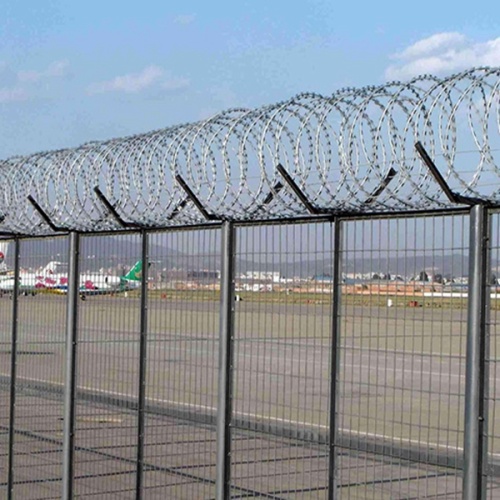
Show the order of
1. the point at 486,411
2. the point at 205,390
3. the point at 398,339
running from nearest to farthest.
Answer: the point at 486,411 → the point at 398,339 → the point at 205,390

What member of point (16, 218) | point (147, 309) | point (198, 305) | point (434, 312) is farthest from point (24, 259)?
point (434, 312)

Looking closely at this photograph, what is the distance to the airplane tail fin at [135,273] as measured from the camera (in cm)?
946

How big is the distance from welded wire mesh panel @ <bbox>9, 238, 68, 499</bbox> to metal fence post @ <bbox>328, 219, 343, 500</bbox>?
12.2 feet

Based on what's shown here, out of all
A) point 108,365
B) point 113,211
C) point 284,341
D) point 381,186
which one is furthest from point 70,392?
point 381,186

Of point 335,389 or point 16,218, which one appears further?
point 16,218

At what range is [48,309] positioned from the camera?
10828 millimetres

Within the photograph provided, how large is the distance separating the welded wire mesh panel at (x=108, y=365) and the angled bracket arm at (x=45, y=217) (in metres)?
0.30

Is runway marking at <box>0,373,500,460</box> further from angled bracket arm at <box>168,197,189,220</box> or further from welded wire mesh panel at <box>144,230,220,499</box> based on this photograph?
angled bracket arm at <box>168,197,189,220</box>

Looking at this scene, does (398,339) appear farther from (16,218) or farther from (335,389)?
(16,218)

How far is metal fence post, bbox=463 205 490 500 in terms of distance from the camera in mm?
6445

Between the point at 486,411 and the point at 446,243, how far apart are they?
1.01 meters

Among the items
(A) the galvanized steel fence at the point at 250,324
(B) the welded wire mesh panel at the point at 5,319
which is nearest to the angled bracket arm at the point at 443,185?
(A) the galvanized steel fence at the point at 250,324

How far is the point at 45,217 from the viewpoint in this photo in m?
10.6

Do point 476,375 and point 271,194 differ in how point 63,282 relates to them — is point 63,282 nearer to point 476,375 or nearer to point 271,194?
point 271,194
